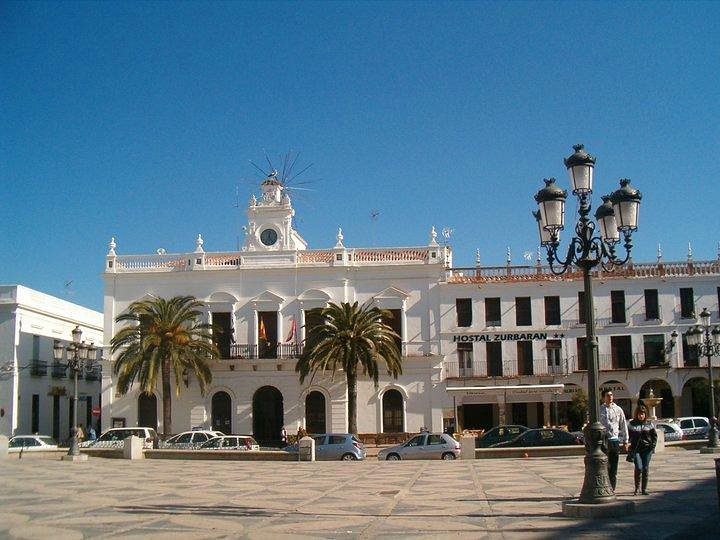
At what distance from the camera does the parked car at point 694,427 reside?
37.8 meters

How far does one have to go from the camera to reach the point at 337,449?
3312 centimetres

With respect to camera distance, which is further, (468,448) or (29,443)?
(29,443)

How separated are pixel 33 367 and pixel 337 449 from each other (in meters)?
26.4

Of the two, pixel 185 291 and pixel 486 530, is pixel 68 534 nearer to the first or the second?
pixel 486 530

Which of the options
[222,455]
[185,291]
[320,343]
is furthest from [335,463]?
[185,291]

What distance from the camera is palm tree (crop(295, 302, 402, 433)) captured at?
4347cm

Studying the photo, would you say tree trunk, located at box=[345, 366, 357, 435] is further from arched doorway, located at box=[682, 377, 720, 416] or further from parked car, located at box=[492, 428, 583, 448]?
arched doorway, located at box=[682, 377, 720, 416]

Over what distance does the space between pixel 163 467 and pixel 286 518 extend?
15558 millimetres

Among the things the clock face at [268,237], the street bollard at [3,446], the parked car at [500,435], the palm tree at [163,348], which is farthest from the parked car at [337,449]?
the clock face at [268,237]

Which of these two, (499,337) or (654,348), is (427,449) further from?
(654,348)

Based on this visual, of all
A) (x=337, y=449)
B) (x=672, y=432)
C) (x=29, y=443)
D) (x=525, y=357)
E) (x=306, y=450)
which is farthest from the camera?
(x=525, y=357)

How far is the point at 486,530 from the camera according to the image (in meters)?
12.7

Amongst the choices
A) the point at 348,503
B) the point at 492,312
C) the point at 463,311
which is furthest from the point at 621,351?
the point at 348,503

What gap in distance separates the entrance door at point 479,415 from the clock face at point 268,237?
50.1 feet
